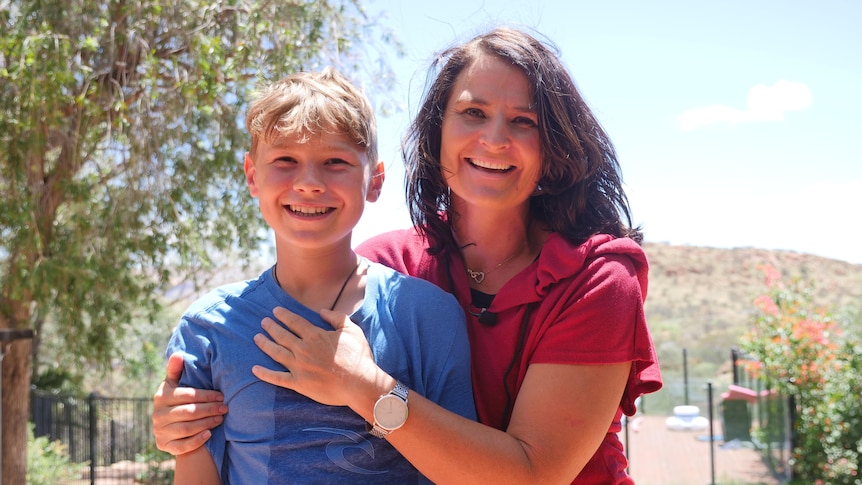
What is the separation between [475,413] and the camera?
1.56m

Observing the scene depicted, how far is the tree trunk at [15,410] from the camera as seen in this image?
25.2 ft

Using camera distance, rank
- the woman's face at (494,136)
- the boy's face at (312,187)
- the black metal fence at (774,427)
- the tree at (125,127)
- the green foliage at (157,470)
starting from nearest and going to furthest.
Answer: the boy's face at (312,187), the woman's face at (494,136), the tree at (125,127), the black metal fence at (774,427), the green foliage at (157,470)

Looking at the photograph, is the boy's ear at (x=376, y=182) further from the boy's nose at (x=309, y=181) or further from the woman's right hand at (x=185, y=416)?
the woman's right hand at (x=185, y=416)

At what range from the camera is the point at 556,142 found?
1688 mm

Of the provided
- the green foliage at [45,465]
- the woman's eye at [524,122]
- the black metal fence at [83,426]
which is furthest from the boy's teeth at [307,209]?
the black metal fence at [83,426]

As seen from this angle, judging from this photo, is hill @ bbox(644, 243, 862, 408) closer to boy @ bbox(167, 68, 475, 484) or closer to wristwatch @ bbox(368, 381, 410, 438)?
boy @ bbox(167, 68, 475, 484)

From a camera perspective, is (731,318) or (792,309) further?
(731,318)

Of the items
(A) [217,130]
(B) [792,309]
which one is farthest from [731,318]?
(A) [217,130]

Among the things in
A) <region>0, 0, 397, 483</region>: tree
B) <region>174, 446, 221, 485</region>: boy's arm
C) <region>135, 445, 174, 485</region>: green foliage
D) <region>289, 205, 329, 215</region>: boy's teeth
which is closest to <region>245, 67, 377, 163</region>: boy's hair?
<region>289, 205, 329, 215</region>: boy's teeth

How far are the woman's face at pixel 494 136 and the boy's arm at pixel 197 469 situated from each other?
2.55ft

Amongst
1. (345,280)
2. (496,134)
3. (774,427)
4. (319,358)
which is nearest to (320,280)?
(345,280)

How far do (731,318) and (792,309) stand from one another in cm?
2101

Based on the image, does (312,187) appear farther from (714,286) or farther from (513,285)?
(714,286)

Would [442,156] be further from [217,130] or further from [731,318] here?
[731,318]
